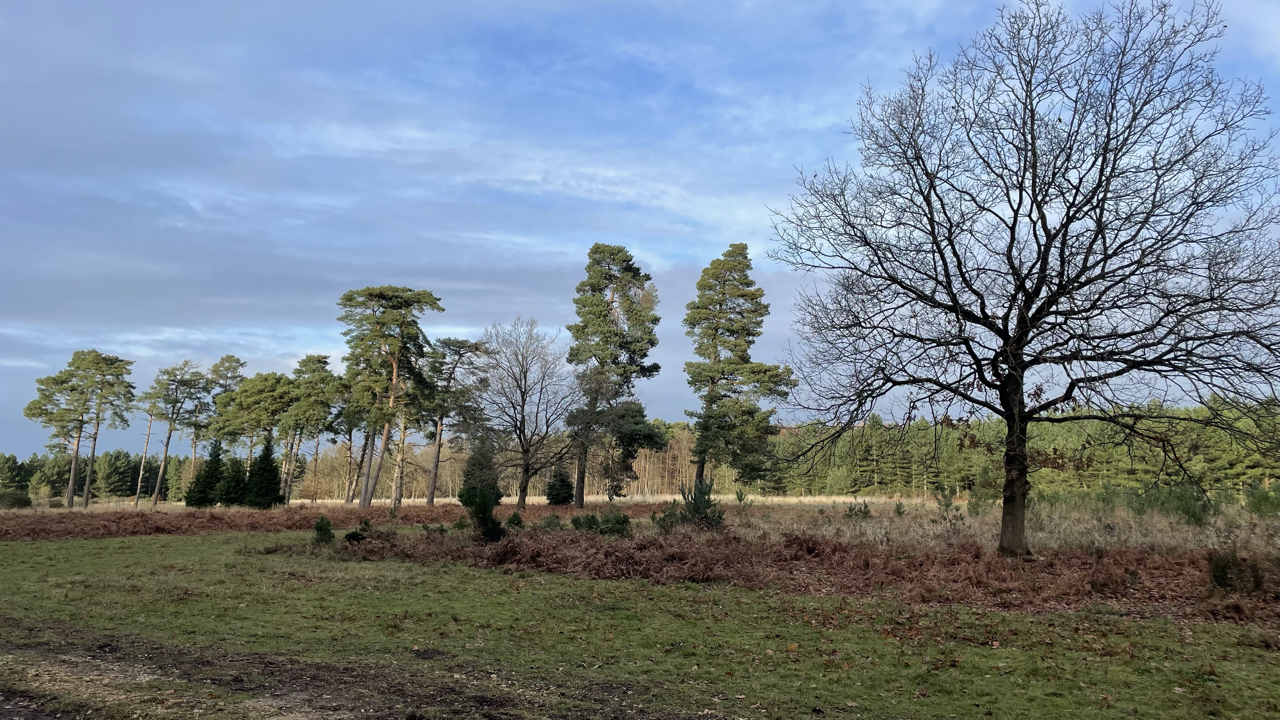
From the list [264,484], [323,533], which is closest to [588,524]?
[323,533]

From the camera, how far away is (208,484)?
4144 centimetres

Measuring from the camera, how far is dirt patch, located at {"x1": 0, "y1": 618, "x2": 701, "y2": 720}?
4.86 meters

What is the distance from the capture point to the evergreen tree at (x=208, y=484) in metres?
40.7

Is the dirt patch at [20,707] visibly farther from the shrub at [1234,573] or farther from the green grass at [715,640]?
the shrub at [1234,573]

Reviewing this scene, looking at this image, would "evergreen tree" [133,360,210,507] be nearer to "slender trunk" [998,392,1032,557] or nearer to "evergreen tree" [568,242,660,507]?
"evergreen tree" [568,242,660,507]

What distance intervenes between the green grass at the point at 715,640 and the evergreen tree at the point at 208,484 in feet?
104

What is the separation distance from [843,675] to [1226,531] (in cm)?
981

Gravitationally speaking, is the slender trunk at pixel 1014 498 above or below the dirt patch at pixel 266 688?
above

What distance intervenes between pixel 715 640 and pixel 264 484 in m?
38.4

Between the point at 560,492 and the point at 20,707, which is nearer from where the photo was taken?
the point at 20,707

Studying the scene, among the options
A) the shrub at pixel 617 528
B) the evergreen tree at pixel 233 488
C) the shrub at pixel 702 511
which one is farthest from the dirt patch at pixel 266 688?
the evergreen tree at pixel 233 488

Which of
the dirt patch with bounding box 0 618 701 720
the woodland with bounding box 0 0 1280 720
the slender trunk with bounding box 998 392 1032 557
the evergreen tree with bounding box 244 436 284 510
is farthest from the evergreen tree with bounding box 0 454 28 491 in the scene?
the slender trunk with bounding box 998 392 1032 557

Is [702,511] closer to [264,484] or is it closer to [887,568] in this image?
[887,568]

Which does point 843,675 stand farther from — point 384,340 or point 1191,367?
point 384,340
